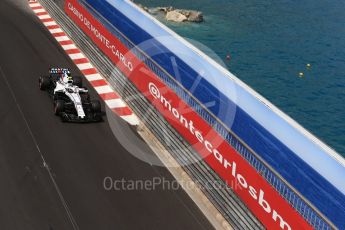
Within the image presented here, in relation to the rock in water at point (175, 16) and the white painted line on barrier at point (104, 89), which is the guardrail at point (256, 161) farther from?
the rock in water at point (175, 16)

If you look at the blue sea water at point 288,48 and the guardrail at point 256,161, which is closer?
the guardrail at point 256,161

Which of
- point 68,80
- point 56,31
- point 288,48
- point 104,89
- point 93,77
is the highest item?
point 68,80

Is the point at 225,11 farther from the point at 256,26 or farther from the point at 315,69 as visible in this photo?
the point at 315,69

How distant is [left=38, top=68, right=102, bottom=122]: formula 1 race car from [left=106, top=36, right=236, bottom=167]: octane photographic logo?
2.51 ft

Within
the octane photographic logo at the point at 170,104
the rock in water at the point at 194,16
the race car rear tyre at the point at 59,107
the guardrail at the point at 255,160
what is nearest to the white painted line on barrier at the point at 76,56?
the octane photographic logo at the point at 170,104

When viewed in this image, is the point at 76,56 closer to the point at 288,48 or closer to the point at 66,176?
the point at 66,176

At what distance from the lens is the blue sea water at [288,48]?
3053 cm

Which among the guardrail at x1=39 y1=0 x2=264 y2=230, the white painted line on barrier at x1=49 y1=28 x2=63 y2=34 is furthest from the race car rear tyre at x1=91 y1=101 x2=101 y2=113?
the white painted line on barrier at x1=49 y1=28 x2=63 y2=34

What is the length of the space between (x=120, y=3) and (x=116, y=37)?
1.40 meters

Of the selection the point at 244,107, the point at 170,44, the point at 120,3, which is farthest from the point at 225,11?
the point at 244,107

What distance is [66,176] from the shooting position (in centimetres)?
1270

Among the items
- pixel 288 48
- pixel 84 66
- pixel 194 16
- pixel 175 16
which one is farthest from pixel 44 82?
pixel 194 16

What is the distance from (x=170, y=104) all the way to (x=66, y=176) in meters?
3.89

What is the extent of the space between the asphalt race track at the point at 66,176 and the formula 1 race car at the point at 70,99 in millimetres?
301
